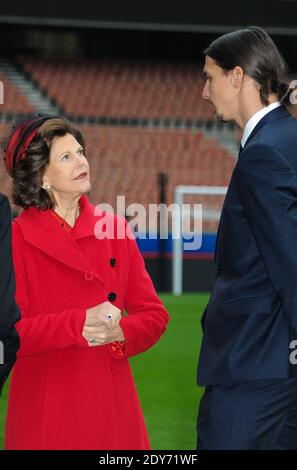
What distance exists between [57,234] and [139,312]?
0.30 meters

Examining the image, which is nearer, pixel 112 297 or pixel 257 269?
pixel 257 269

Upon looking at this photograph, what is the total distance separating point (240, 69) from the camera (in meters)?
2.20

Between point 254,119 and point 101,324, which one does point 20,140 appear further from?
point 254,119

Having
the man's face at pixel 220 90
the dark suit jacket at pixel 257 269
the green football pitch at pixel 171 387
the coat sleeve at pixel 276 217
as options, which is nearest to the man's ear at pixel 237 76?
the man's face at pixel 220 90

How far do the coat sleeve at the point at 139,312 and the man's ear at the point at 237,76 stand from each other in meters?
0.57

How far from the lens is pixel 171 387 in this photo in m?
5.92

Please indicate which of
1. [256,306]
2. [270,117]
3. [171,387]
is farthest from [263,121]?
[171,387]

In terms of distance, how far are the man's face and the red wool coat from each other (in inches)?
19.0

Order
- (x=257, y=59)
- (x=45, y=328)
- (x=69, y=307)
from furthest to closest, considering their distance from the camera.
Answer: (x=69, y=307) → (x=45, y=328) → (x=257, y=59)

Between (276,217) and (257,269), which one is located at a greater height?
(276,217)

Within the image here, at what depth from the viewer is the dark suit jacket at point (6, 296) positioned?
6.16 ft

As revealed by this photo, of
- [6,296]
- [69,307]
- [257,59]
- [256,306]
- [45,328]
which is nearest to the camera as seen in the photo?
[6,296]

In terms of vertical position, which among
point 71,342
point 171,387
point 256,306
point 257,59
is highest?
point 257,59

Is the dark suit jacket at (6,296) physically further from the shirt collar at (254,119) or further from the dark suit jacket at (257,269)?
the shirt collar at (254,119)
